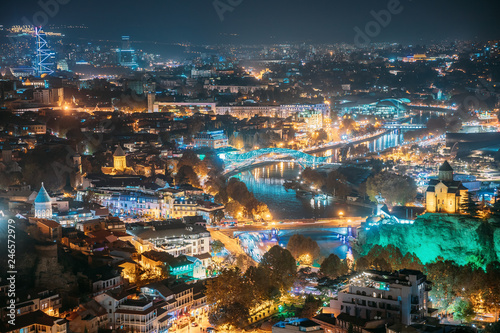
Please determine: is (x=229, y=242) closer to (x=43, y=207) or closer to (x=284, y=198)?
(x=43, y=207)

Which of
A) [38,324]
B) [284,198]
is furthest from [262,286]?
[284,198]

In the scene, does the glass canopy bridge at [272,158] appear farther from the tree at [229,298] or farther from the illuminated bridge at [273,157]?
the tree at [229,298]

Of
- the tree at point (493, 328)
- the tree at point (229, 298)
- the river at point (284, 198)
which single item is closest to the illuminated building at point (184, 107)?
the river at point (284, 198)

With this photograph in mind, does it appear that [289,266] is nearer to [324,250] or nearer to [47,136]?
[324,250]

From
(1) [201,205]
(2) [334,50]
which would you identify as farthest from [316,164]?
(2) [334,50]

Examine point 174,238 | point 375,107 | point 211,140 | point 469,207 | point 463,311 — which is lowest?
point 463,311

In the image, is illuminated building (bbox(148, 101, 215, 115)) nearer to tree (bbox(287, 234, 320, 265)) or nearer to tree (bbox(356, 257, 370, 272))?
tree (bbox(287, 234, 320, 265))
